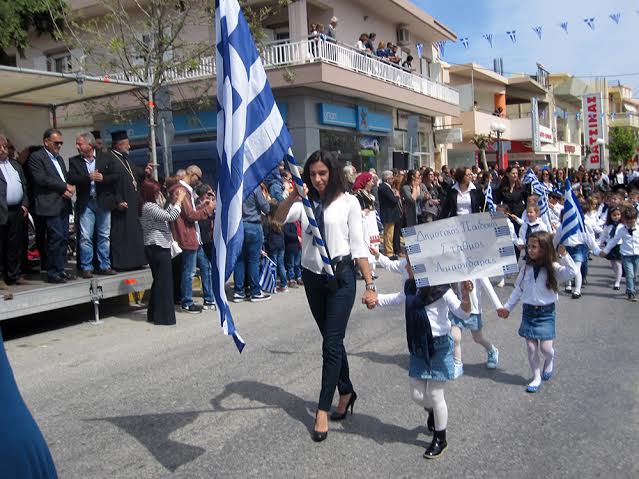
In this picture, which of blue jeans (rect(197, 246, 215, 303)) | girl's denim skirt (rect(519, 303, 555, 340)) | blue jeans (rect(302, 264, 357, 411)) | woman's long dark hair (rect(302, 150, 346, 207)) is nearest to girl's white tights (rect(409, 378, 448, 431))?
blue jeans (rect(302, 264, 357, 411))

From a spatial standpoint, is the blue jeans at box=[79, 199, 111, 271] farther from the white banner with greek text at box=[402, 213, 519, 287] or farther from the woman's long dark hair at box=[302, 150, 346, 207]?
the white banner with greek text at box=[402, 213, 519, 287]

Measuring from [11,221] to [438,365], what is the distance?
643cm

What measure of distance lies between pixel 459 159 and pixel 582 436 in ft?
117

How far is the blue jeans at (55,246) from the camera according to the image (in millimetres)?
8203

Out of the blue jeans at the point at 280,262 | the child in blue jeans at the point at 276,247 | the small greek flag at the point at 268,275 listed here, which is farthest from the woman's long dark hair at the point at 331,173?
the blue jeans at the point at 280,262

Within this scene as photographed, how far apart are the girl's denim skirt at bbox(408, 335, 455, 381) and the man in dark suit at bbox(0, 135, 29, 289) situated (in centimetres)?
594

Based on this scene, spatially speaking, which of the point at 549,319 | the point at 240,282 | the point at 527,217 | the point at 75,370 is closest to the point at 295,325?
the point at 240,282

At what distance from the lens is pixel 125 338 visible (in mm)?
7562

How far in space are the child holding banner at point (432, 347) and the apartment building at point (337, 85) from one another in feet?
42.6

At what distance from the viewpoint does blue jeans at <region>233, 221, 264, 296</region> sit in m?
9.59

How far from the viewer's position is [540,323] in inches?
220

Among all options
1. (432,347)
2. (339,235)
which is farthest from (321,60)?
(432,347)

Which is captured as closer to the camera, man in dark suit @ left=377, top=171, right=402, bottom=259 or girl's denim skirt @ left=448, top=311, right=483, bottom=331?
girl's denim skirt @ left=448, top=311, right=483, bottom=331

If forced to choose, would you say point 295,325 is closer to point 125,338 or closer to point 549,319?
point 125,338
